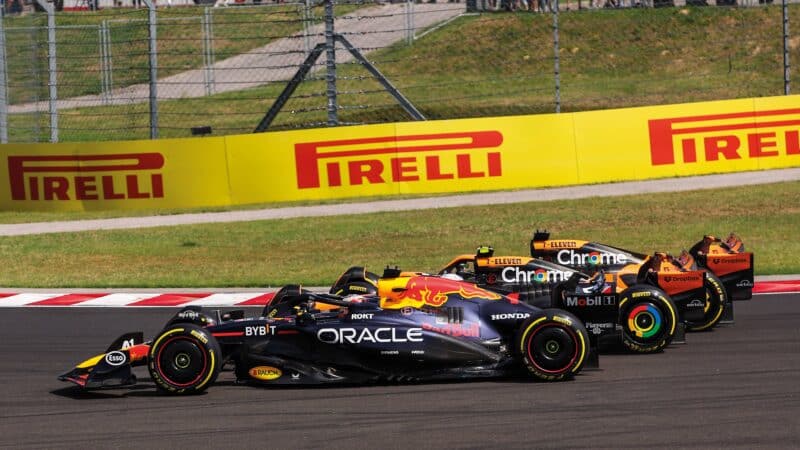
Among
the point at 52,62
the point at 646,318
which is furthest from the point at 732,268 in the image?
the point at 52,62

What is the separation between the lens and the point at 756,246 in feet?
64.8

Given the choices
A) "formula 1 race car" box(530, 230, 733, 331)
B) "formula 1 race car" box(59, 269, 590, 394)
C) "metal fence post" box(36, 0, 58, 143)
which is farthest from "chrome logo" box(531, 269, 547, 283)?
"metal fence post" box(36, 0, 58, 143)

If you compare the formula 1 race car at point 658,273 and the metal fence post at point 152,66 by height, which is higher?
the metal fence post at point 152,66

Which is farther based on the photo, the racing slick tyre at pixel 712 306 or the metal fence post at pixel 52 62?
the metal fence post at pixel 52 62

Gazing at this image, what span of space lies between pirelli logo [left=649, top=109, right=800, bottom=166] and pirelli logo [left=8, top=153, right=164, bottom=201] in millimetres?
8940

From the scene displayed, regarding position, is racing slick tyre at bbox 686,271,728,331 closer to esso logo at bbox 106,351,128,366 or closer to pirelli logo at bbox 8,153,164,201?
esso logo at bbox 106,351,128,366

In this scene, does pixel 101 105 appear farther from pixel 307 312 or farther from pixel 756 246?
pixel 307 312

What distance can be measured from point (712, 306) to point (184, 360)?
549 centimetres

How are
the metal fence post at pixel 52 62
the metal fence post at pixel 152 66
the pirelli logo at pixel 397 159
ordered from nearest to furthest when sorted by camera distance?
1. the pirelli logo at pixel 397 159
2. the metal fence post at pixel 152 66
3. the metal fence post at pixel 52 62

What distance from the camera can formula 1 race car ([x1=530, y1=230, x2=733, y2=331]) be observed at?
13391 mm

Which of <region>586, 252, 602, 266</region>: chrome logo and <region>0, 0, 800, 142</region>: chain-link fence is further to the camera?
<region>0, 0, 800, 142</region>: chain-link fence

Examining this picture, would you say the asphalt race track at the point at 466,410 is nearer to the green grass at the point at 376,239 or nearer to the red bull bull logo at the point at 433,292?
the red bull bull logo at the point at 433,292

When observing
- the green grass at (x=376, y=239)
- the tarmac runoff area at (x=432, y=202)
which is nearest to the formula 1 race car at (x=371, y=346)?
the green grass at (x=376, y=239)

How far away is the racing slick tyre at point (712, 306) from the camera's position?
13.8 meters
